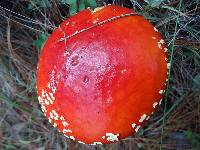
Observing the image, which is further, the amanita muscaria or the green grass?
the green grass

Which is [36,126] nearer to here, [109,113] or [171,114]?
[171,114]

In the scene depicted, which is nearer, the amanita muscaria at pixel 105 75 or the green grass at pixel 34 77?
the amanita muscaria at pixel 105 75

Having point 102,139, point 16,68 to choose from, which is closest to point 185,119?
point 102,139

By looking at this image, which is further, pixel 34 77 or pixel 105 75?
pixel 34 77
